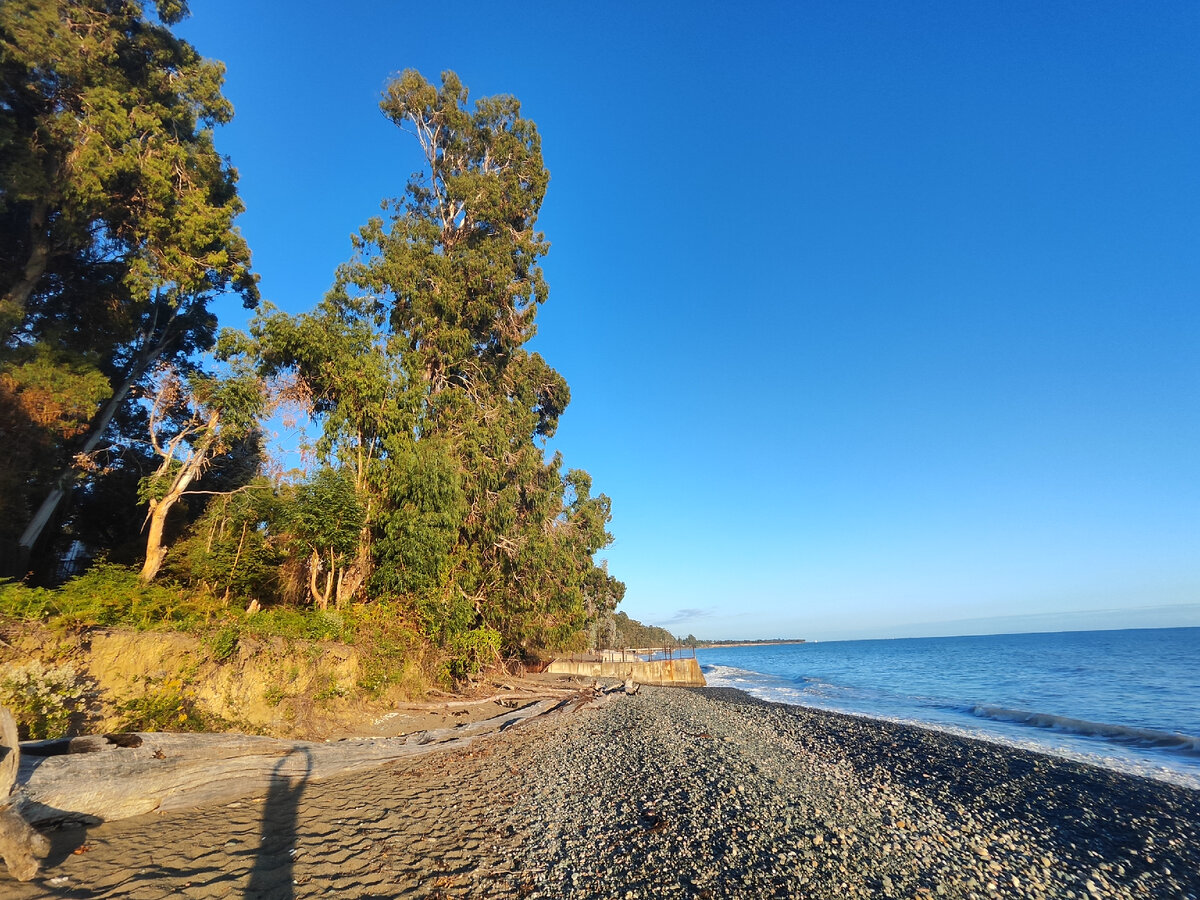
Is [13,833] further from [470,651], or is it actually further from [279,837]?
[470,651]

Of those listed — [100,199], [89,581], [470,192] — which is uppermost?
[470,192]

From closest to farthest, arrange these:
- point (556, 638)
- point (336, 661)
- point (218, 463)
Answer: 1. point (336, 661)
2. point (218, 463)
3. point (556, 638)

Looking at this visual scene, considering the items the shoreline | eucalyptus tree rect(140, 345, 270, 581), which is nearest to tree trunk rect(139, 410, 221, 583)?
eucalyptus tree rect(140, 345, 270, 581)

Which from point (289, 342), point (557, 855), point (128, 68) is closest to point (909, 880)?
point (557, 855)

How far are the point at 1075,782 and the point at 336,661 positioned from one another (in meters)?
15.6

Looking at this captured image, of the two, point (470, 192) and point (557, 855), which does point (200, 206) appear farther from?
point (557, 855)

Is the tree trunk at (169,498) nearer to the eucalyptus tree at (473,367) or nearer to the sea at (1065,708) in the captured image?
the eucalyptus tree at (473,367)

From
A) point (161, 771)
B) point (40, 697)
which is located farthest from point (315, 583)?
point (161, 771)

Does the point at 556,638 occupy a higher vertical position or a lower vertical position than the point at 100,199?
lower

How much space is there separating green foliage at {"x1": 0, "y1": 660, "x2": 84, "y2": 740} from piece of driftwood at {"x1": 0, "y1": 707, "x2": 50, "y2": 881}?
2.74 meters

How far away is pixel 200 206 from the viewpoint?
42.3 ft

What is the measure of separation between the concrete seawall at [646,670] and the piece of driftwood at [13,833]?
29.6m

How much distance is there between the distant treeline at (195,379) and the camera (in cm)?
1163

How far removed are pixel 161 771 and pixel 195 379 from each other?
9.67 meters
